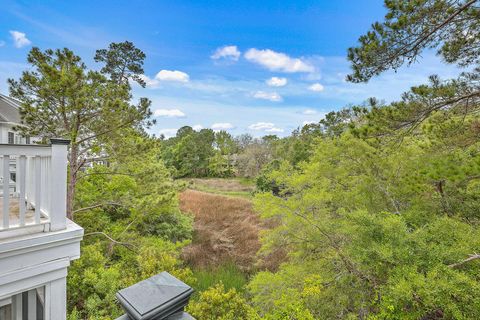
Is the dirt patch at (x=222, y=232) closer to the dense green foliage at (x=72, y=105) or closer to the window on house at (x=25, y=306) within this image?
the dense green foliage at (x=72, y=105)

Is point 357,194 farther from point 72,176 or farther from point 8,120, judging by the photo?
point 8,120

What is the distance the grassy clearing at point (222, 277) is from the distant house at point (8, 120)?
10.8 meters

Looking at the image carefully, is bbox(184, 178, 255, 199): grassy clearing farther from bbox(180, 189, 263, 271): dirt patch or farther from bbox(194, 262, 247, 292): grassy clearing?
bbox(194, 262, 247, 292): grassy clearing

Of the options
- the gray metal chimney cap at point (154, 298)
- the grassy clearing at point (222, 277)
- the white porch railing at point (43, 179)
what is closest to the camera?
the gray metal chimney cap at point (154, 298)

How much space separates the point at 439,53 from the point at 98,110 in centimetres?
702

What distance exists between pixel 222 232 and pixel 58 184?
12.0 metres

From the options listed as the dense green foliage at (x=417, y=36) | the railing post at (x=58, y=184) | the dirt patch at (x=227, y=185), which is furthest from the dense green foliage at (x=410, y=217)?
the dirt patch at (x=227, y=185)

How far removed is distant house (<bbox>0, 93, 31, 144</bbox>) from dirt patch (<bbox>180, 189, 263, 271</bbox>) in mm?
9898

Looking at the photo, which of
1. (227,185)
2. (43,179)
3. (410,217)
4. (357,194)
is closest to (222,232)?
(357,194)

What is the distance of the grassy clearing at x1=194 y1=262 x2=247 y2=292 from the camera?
807cm

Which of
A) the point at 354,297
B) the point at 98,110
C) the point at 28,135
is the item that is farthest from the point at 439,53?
the point at 28,135

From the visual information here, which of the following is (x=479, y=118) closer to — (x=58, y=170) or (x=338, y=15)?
(x=338, y=15)

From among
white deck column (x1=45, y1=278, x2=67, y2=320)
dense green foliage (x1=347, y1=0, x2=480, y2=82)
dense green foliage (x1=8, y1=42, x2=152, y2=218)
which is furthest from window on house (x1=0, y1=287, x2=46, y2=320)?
dense green foliage (x1=347, y1=0, x2=480, y2=82)

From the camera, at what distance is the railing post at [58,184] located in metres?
2.15
